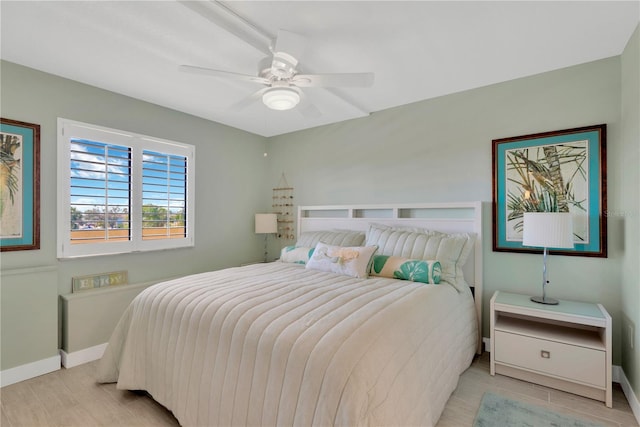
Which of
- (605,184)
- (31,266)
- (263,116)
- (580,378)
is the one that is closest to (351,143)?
(263,116)

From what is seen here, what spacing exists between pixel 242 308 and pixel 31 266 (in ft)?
6.93

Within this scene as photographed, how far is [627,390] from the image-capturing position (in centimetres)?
205

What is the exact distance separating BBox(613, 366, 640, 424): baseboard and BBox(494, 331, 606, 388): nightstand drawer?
0.56ft

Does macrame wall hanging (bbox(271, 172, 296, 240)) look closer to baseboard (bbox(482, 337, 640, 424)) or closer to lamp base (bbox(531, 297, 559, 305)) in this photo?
lamp base (bbox(531, 297, 559, 305))

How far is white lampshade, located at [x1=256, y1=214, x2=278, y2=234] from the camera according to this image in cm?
410

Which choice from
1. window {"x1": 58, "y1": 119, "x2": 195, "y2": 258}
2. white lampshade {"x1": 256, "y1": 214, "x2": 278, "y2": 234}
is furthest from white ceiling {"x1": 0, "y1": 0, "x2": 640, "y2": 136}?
white lampshade {"x1": 256, "y1": 214, "x2": 278, "y2": 234}

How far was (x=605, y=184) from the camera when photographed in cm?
228

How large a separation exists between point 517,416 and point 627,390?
900 mm

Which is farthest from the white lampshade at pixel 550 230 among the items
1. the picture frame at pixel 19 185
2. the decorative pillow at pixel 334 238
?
the picture frame at pixel 19 185

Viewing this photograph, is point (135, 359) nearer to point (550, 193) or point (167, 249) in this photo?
point (167, 249)

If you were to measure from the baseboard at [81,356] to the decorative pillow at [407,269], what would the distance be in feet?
8.54

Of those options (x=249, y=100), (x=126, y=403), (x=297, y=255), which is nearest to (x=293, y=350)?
(x=126, y=403)

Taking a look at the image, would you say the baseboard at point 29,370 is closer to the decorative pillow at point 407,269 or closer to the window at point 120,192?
the window at point 120,192

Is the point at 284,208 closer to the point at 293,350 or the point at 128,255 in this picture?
the point at 128,255
